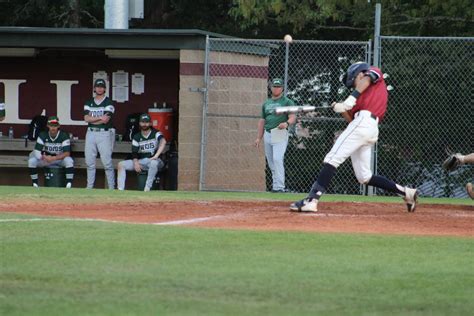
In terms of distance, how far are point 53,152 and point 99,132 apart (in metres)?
1.03

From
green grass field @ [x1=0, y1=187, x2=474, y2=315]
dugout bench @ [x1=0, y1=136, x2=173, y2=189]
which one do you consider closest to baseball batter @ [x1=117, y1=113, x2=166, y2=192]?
dugout bench @ [x1=0, y1=136, x2=173, y2=189]

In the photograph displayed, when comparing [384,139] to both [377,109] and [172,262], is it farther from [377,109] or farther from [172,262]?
[172,262]

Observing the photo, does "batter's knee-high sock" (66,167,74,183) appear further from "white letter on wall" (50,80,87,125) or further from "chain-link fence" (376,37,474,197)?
"chain-link fence" (376,37,474,197)

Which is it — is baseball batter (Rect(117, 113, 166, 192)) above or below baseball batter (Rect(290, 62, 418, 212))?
below

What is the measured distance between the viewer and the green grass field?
7152 millimetres

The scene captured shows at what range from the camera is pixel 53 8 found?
3150 cm

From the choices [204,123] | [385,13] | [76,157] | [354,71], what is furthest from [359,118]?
[385,13]

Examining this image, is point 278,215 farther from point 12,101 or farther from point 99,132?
point 12,101

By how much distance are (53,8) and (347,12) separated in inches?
359

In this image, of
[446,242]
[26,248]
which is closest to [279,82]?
[446,242]

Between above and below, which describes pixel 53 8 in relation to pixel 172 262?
above

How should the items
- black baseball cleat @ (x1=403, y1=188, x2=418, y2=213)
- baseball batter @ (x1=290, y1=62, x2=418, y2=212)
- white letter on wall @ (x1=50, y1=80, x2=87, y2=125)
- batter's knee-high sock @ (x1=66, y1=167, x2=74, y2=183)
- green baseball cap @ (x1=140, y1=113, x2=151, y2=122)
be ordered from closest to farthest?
baseball batter @ (x1=290, y1=62, x2=418, y2=212) → black baseball cleat @ (x1=403, y1=188, x2=418, y2=213) → green baseball cap @ (x1=140, y1=113, x2=151, y2=122) → batter's knee-high sock @ (x1=66, y1=167, x2=74, y2=183) → white letter on wall @ (x1=50, y1=80, x2=87, y2=125)

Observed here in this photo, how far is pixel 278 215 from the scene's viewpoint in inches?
508

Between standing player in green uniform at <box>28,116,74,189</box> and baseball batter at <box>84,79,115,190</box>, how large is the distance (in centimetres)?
39
